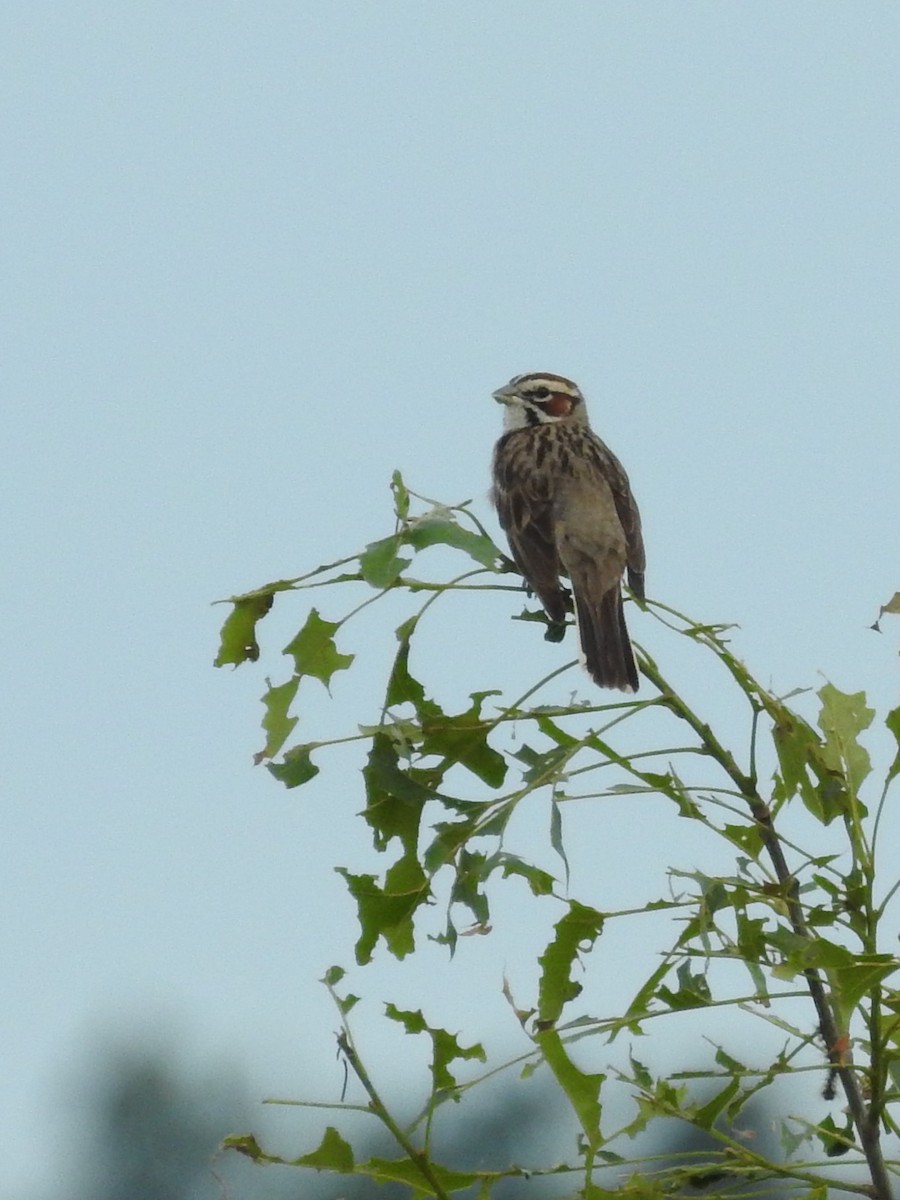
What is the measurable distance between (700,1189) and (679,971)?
18.1 inches

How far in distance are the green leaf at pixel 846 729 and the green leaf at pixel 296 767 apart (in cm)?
112

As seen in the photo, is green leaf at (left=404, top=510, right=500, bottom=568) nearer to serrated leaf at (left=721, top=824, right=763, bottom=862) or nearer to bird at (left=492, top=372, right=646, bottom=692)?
serrated leaf at (left=721, top=824, right=763, bottom=862)

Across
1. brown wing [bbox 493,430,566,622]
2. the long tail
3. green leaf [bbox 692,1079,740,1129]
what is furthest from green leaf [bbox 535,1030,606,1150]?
brown wing [bbox 493,430,566,622]

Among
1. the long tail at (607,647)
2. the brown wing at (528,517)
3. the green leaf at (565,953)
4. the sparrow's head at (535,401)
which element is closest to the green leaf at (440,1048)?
the green leaf at (565,953)

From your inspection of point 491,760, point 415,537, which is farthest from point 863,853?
point 415,537

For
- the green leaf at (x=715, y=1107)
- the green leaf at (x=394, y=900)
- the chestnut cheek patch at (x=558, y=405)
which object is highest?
the chestnut cheek patch at (x=558, y=405)

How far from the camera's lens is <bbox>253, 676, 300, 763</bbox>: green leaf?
14.5 ft

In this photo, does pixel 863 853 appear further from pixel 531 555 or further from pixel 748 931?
pixel 531 555

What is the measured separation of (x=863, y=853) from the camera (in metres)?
3.82

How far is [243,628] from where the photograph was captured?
4.49 m

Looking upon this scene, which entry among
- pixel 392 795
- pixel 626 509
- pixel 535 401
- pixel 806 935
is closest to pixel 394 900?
pixel 392 795

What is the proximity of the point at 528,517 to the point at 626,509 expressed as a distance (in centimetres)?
49

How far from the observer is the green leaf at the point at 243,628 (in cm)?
444

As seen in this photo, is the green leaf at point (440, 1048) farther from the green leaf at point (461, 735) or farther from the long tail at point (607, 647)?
the long tail at point (607, 647)
